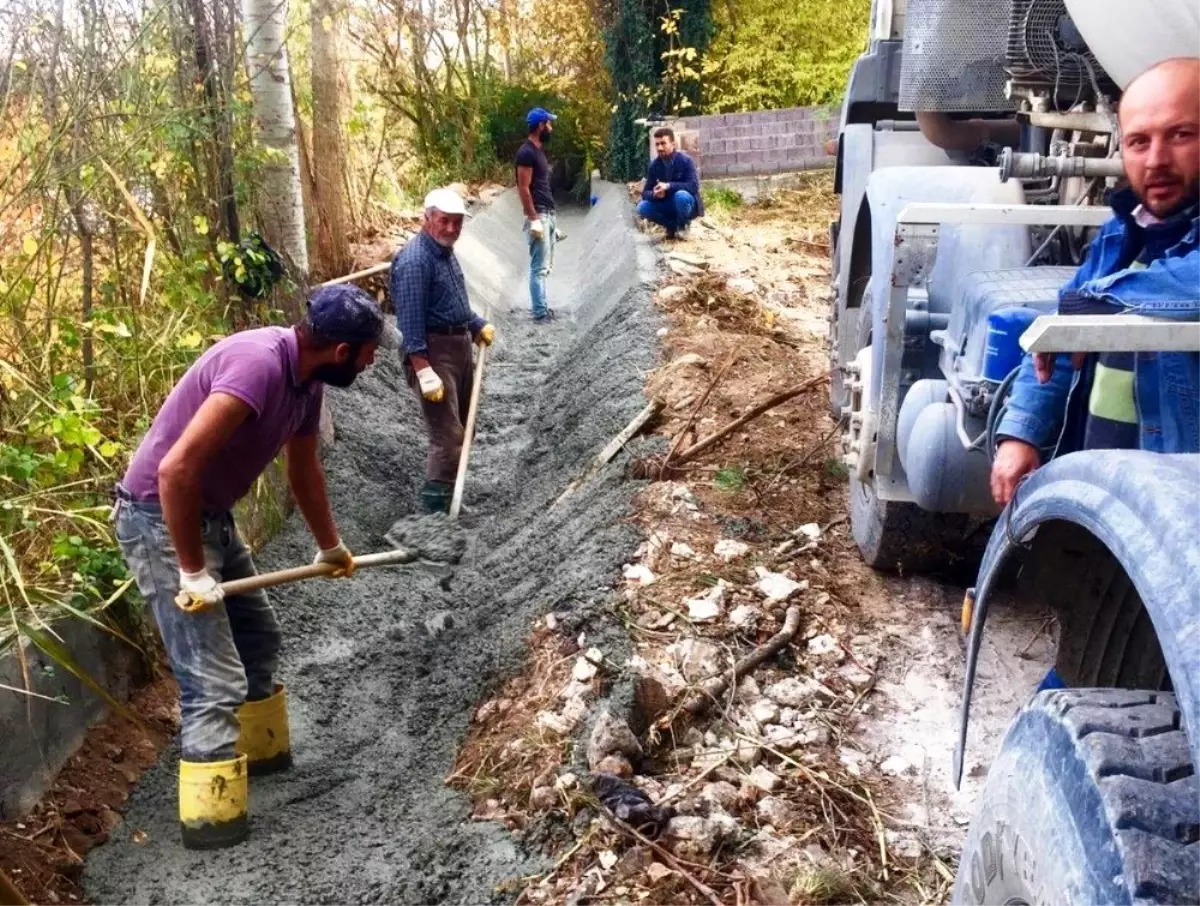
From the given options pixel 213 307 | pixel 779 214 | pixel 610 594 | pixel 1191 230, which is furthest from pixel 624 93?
pixel 1191 230

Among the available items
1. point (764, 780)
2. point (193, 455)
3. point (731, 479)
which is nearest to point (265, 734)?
point (193, 455)

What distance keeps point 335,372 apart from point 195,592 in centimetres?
83

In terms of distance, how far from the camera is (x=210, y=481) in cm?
369

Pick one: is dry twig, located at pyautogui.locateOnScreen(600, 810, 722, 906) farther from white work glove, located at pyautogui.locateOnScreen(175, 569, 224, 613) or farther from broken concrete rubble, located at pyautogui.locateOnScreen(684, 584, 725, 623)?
white work glove, located at pyautogui.locateOnScreen(175, 569, 224, 613)

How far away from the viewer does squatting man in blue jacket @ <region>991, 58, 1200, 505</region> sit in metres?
1.80

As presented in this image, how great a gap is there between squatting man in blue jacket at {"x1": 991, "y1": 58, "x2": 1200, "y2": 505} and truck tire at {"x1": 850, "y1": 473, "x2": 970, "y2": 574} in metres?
1.93

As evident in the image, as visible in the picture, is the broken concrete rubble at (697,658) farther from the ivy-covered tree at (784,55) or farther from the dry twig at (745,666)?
the ivy-covered tree at (784,55)

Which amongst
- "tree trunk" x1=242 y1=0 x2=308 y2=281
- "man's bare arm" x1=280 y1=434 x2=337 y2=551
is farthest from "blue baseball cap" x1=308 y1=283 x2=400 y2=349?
"tree trunk" x1=242 y1=0 x2=308 y2=281

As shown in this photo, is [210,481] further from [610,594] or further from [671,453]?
[671,453]

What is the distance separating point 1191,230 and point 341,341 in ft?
8.05

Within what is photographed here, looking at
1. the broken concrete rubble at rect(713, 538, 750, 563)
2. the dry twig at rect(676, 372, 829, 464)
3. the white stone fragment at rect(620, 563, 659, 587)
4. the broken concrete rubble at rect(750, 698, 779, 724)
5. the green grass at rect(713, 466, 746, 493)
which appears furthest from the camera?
the dry twig at rect(676, 372, 829, 464)

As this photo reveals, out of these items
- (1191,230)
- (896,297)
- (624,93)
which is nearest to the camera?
(1191,230)

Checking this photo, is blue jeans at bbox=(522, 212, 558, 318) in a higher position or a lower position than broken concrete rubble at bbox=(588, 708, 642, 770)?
higher

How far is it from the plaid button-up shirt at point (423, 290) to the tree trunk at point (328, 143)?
2733mm
